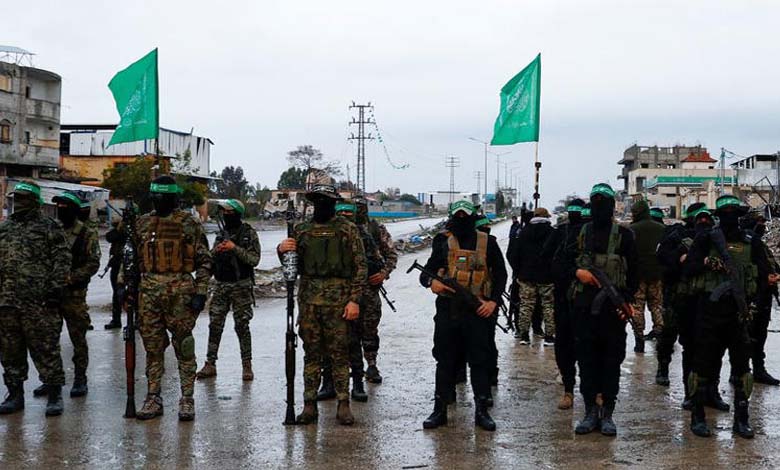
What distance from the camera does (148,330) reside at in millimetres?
6676

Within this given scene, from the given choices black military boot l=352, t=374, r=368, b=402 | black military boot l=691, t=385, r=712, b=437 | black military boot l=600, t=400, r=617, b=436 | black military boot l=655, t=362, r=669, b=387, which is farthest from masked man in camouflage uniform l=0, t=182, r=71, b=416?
black military boot l=655, t=362, r=669, b=387

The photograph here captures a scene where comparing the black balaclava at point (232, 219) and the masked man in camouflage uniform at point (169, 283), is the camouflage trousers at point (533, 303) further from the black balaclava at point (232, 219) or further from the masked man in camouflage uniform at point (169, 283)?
the masked man in camouflage uniform at point (169, 283)

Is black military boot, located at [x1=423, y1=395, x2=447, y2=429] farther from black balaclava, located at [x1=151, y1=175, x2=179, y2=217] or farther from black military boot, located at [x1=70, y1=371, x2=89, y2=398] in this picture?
black military boot, located at [x1=70, y1=371, x2=89, y2=398]

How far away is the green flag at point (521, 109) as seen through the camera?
1339 cm

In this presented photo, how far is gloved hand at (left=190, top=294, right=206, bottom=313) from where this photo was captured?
6602mm

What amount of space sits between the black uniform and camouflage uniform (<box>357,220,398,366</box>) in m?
1.29

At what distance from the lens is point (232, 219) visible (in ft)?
28.1

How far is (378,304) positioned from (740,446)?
3.53m

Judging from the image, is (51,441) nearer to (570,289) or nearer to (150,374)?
(150,374)

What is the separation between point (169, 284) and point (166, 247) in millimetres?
300

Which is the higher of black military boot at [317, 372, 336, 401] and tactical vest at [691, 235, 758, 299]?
tactical vest at [691, 235, 758, 299]

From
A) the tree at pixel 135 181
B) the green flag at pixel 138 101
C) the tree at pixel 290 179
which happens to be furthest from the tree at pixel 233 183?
the green flag at pixel 138 101

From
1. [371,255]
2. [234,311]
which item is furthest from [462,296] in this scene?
[234,311]

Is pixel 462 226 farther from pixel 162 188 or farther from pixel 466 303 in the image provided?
pixel 162 188
